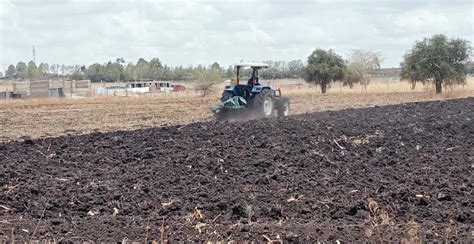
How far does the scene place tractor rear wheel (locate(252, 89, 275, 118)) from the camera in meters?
22.1

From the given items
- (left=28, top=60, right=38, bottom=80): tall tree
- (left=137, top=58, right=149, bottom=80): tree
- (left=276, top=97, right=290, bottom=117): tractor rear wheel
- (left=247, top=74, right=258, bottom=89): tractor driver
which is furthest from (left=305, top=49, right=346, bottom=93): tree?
(left=137, top=58, right=149, bottom=80): tree

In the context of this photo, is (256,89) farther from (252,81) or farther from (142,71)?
(142,71)

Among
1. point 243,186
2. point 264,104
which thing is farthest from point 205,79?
point 243,186

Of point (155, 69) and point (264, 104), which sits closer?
point (264, 104)

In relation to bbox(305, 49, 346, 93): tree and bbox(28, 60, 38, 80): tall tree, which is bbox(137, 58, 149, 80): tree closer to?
bbox(28, 60, 38, 80): tall tree

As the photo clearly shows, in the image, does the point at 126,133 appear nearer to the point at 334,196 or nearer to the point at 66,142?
the point at 66,142

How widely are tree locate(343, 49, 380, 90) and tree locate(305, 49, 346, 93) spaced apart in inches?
101

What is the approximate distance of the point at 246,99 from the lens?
22.5 metres

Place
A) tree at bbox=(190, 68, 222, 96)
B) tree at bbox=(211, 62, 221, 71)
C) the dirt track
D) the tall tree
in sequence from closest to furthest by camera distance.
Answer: the dirt track
tree at bbox=(190, 68, 222, 96)
tree at bbox=(211, 62, 221, 71)
the tall tree

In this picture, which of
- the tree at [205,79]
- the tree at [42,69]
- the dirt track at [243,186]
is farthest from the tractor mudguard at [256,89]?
the tree at [42,69]

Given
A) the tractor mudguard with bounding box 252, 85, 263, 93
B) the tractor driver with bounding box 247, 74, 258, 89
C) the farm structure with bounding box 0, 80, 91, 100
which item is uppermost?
the tractor driver with bounding box 247, 74, 258, 89

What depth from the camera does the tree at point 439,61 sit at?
164 ft

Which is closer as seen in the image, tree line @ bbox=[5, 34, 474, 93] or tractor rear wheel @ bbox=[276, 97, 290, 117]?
tractor rear wheel @ bbox=[276, 97, 290, 117]

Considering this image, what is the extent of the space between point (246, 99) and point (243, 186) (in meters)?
12.4
